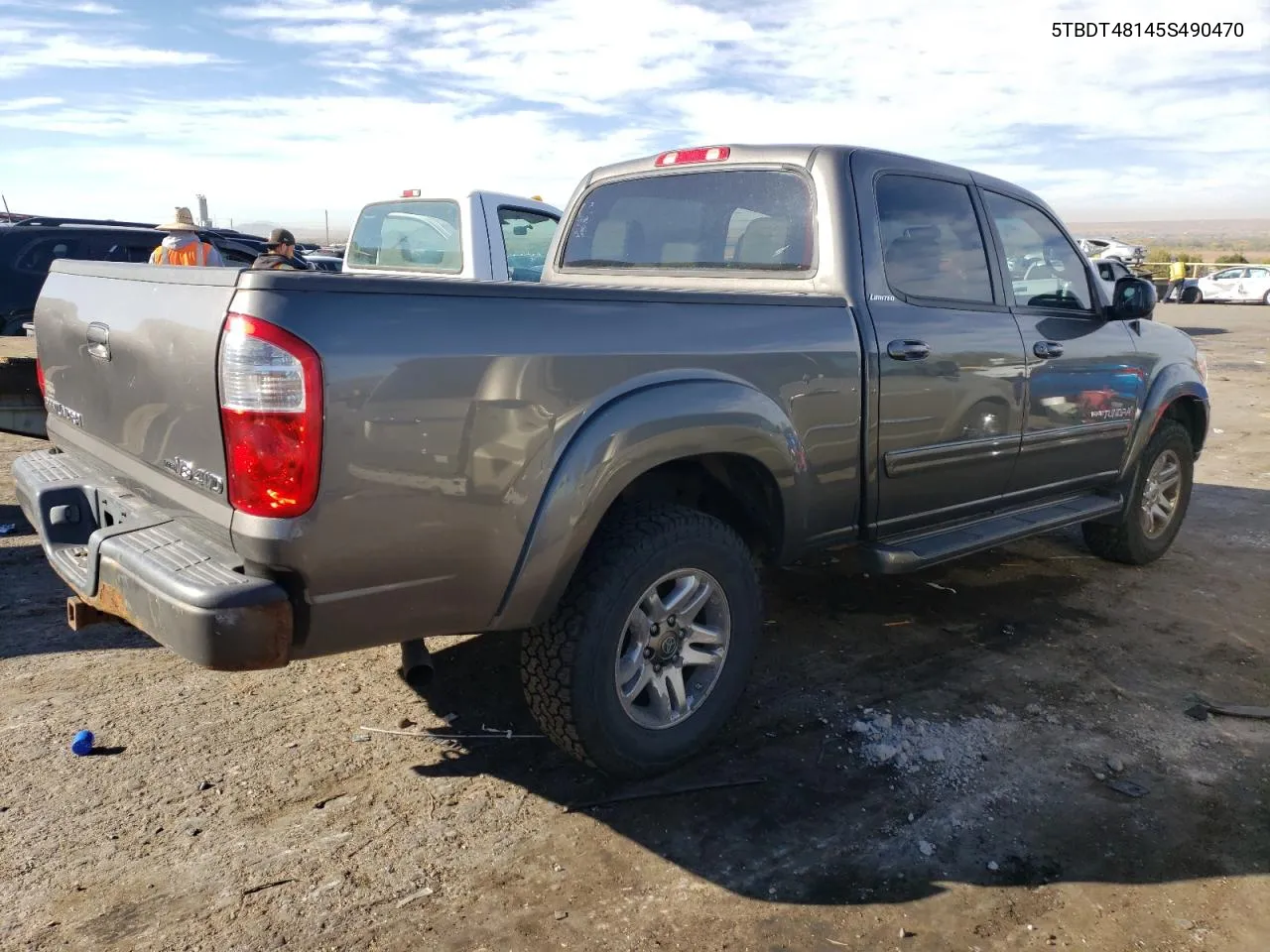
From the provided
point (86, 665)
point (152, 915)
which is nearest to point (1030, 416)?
point (152, 915)

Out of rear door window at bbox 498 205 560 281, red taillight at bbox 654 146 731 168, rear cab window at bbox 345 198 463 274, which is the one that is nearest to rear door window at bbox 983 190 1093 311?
red taillight at bbox 654 146 731 168

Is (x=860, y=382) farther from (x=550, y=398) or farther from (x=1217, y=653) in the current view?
(x=1217, y=653)

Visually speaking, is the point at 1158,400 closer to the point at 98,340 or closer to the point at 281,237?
the point at 98,340

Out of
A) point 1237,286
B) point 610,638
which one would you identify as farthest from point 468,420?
point 1237,286

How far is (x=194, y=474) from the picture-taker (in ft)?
8.09

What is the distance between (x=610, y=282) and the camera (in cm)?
429

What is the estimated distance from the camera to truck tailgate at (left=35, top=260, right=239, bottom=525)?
93.2 inches

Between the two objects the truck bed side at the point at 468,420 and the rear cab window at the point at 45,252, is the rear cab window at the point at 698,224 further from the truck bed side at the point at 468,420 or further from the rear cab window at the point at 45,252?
the rear cab window at the point at 45,252

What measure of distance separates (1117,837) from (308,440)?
249cm

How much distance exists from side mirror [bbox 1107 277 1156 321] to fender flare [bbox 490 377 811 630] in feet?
7.92

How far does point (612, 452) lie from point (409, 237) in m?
5.22

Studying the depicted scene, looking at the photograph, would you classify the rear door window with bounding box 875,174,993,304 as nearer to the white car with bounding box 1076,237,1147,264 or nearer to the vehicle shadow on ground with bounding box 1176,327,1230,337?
the vehicle shadow on ground with bounding box 1176,327,1230,337

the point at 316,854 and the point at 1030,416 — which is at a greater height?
the point at 1030,416

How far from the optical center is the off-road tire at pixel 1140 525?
5176 millimetres
